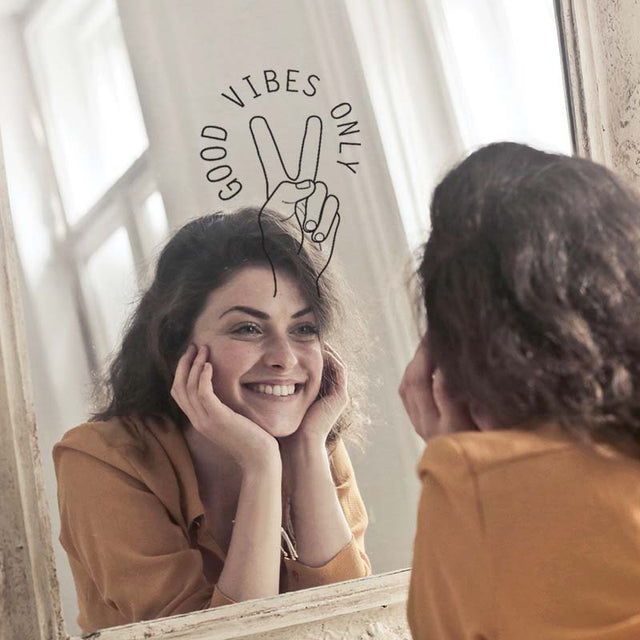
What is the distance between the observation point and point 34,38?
1.00 meters

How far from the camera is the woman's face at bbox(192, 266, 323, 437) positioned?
1.04 metres

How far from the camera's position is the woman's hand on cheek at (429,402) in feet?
2.64

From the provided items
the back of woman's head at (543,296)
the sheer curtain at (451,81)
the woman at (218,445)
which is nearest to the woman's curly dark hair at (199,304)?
the woman at (218,445)

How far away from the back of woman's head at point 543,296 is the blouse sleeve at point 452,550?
0.23 feet

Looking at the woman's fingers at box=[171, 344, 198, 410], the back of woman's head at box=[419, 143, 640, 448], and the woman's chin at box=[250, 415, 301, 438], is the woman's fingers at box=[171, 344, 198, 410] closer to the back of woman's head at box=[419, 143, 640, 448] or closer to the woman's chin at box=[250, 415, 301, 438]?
the woman's chin at box=[250, 415, 301, 438]

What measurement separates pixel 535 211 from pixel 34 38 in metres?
0.59

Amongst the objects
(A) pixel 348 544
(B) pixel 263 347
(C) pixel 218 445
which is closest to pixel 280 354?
(B) pixel 263 347

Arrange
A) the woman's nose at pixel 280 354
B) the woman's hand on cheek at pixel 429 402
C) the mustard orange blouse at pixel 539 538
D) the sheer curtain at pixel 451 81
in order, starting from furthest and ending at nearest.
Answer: the sheer curtain at pixel 451 81
the woman's nose at pixel 280 354
the woman's hand on cheek at pixel 429 402
the mustard orange blouse at pixel 539 538

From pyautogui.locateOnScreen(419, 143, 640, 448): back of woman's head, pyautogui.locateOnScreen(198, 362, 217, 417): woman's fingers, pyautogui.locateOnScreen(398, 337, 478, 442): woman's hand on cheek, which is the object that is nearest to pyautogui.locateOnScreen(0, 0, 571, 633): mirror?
pyautogui.locateOnScreen(198, 362, 217, 417): woman's fingers

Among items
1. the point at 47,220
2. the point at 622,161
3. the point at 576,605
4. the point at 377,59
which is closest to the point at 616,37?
the point at 622,161

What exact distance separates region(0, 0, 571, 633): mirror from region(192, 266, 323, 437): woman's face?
0.27 feet

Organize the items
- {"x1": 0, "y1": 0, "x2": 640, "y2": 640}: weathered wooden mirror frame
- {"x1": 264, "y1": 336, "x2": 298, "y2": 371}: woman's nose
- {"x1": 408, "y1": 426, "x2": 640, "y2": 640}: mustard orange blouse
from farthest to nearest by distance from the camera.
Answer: {"x1": 264, "y1": 336, "x2": 298, "y2": 371}: woman's nose, {"x1": 0, "y1": 0, "x2": 640, "y2": 640}: weathered wooden mirror frame, {"x1": 408, "y1": 426, "x2": 640, "y2": 640}: mustard orange blouse

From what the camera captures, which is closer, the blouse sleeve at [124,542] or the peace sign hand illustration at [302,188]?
the blouse sleeve at [124,542]

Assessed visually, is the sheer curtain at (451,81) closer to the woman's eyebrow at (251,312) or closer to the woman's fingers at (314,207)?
the woman's fingers at (314,207)
